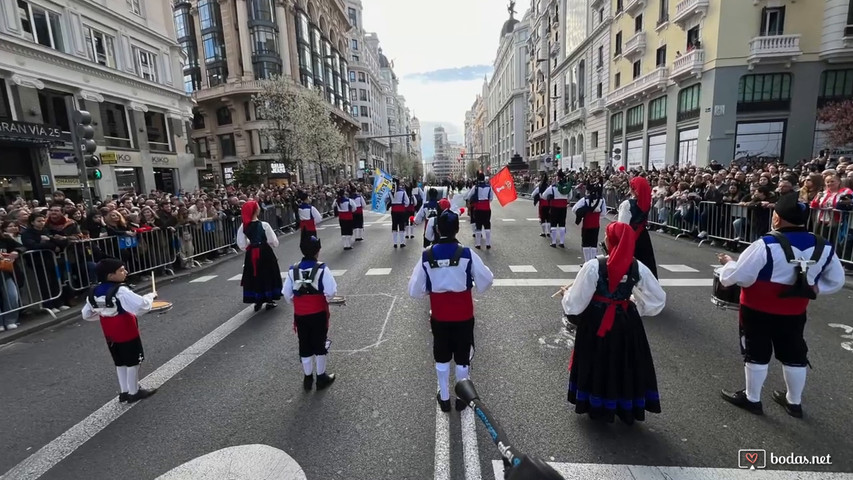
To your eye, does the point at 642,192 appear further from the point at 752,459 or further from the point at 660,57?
the point at 660,57

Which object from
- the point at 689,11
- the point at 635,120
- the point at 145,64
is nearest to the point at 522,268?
the point at 689,11

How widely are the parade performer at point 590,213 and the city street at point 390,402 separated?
2556 mm

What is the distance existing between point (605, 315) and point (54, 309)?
28.3ft

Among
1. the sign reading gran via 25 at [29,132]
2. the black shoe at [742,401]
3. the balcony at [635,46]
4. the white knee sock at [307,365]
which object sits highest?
the balcony at [635,46]

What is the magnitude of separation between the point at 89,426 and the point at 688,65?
96.5ft

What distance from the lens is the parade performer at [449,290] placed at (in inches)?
135

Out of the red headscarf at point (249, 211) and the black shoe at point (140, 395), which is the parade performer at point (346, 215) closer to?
the red headscarf at point (249, 211)

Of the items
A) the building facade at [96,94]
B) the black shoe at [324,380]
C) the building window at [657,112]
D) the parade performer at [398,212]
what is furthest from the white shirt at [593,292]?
the building window at [657,112]

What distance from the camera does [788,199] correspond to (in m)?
3.08

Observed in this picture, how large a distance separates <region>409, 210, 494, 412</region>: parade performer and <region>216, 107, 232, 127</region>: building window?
47255 mm

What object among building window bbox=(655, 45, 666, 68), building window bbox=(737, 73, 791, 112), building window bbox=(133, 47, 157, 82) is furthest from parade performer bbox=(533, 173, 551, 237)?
building window bbox=(133, 47, 157, 82)

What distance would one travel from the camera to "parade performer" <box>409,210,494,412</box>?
11.3ft

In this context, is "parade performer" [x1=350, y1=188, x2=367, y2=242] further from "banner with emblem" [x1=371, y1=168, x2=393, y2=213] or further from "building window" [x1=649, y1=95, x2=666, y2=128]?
"building window" [x1=649, y1=95, x2=666, y2=128]

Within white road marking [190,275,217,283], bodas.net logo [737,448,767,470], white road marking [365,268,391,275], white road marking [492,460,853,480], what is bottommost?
white road marking [190,275,217,283]
